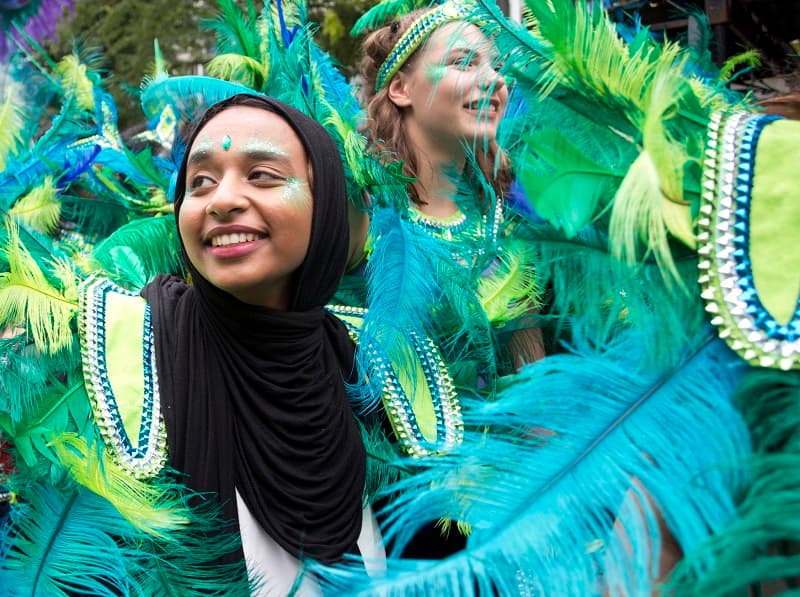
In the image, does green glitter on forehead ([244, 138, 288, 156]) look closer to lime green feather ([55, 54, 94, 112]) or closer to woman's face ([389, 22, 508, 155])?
woman's face ([389, 22, 508, 155])

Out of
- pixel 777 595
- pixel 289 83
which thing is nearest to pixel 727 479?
pixel 777 595

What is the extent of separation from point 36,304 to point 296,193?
18.9 inches

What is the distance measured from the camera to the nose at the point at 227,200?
1427 millimetres

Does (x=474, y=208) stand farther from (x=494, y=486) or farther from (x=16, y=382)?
(x=16, y=382)

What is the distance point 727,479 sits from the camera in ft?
3.03

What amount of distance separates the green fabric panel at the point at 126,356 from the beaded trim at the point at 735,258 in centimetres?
89

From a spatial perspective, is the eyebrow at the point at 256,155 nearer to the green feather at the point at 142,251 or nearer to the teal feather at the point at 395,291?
the teal feather at the point at 395,291

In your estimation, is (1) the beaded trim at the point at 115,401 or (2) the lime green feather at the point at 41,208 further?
(2) the lime green feather at the point at 41,208

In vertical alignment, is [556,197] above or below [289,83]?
below

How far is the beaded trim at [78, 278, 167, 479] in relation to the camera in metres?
1.40

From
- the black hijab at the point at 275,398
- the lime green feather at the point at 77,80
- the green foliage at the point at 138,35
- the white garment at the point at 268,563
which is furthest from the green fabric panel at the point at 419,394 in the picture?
the green foliage at the point at 138,35

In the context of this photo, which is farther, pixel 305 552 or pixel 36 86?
pixel 36 86

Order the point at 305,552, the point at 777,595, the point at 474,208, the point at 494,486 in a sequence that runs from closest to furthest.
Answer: the point at 777,595 → the point at 494,486 → the point at 305,552 → the point at 474,208

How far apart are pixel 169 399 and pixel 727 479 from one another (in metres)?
0.88
